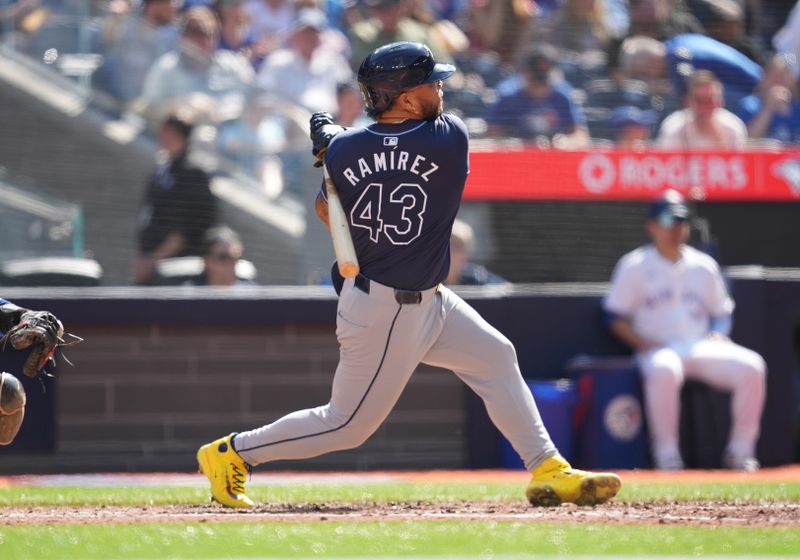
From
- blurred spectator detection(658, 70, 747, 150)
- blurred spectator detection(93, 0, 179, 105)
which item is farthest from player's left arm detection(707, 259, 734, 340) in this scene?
blurred spectator detection(93, 0, 179, 105)

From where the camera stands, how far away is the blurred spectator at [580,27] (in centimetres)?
1084

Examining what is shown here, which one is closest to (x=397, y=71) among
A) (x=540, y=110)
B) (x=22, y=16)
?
(x=22, y=16)

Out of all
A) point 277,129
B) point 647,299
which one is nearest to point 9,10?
point 277,129

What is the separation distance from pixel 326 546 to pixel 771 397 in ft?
17.3

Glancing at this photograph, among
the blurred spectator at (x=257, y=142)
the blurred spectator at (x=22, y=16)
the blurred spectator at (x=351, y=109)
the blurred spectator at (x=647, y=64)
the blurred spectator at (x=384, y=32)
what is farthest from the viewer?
the blurred spectator at (x=384, y=32)

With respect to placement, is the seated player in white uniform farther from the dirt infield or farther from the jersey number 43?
the jersey number 43

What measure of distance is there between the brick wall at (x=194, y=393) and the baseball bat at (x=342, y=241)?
142 inches

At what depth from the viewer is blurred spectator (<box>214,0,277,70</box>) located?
35.2 feet

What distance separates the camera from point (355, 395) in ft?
17.3

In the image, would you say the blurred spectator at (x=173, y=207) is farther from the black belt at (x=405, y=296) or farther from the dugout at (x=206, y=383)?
the black belt at (x=405, y=296)

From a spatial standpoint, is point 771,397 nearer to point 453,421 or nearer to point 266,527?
point 453,421

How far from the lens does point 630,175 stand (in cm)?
970

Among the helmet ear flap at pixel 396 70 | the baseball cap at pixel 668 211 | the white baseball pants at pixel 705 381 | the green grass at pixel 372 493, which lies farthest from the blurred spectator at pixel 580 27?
the helmet ear flap at pixel 396 70

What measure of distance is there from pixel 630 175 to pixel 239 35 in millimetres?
3202
